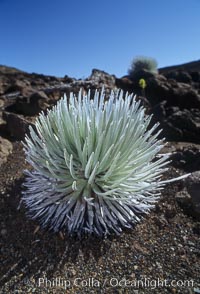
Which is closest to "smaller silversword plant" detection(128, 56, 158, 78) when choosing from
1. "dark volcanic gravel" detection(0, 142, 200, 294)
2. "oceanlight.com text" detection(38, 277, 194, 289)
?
"dark volcanic gravel" detection(0, 142, 200, 294)

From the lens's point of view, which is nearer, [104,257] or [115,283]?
[115,283]

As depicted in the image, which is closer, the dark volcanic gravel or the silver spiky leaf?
the dark volcanic gravel

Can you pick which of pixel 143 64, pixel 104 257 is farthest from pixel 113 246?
pixel 143 64

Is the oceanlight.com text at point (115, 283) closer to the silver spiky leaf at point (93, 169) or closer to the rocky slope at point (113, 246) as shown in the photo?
the rocky slope at point (113, 246)

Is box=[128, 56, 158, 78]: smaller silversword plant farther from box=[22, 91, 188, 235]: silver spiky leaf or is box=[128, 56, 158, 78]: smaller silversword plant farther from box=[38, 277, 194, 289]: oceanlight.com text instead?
box=[38, 277, 194, 289]: oceanlight.com text

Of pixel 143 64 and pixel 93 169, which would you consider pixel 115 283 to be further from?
pixel 143 64

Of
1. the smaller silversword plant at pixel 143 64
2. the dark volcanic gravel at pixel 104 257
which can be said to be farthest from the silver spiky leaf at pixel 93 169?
the smaller silversword plant at pixel 143 64
